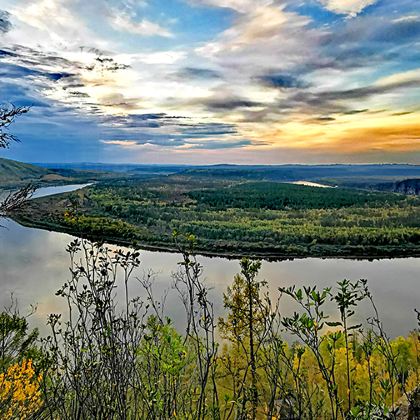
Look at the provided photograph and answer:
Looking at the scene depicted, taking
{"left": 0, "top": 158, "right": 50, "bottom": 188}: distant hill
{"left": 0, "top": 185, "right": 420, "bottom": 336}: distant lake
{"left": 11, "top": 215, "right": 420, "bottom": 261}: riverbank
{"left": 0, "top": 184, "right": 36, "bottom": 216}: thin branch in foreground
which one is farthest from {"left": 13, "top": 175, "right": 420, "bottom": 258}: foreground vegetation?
{"left": 0, "top": 158, "right": 50, "bottom": 188}: distant hill

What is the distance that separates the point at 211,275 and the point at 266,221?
26341 millimetres

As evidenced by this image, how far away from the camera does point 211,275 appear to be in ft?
90.6

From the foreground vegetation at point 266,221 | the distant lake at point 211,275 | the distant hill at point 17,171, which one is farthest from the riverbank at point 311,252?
the distant hill at point 17,171

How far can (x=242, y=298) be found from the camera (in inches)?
429

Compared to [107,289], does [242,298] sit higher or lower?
lower

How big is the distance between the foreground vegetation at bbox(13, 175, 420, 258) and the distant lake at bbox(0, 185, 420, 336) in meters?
2.64

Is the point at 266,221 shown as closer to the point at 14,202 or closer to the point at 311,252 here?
the point at 311,252

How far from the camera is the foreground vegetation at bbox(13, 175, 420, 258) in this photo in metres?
38.7

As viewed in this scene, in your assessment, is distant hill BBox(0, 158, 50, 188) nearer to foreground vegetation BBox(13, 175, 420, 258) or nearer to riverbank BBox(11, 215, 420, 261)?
foreground vegetation BBox(13, 175, 420, 258)

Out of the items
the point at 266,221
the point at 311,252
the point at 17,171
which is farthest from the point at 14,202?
the point at 17,171

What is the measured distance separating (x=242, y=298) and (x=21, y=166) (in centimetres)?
13064

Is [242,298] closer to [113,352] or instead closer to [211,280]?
[113,352]

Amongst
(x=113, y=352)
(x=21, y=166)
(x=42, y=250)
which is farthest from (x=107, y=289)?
(x=21, y=166)

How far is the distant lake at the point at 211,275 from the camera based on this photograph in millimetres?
19750
